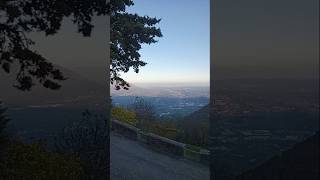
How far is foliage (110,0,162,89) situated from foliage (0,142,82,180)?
9.83 metres

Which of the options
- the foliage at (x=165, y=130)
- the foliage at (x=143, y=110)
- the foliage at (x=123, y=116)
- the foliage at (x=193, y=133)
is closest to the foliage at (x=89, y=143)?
the foliage at (x=193, y=133)

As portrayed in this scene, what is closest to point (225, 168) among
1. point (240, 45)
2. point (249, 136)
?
point (249, 136)

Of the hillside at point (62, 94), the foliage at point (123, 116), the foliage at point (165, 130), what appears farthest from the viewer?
the foliage at point (123, 116)

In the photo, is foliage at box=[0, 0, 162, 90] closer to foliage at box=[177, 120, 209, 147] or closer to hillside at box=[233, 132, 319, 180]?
hillside at box=[233, 132, 319, 180]

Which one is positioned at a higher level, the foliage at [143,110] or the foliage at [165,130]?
the foliage at [143,110]

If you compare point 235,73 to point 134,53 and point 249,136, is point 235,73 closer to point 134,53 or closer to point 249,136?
point 249,136

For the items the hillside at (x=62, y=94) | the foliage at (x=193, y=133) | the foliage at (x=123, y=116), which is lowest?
the foliage at (x=193, y=133)

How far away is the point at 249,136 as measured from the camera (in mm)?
10992

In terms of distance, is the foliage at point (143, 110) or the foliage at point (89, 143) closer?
the foliage at point (89, 143)

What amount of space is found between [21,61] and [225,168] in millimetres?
5059

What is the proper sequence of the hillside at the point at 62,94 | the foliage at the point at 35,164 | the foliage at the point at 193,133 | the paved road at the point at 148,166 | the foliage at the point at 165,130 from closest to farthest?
1. the foliage at the point at 35,164
2. the hillside at the point at 62,94
3. the paved road at the point at 148,166
4. the foliage at the point at 193,133
5. the foliage at the point at 165,130

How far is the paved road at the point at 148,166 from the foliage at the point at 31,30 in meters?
5.07

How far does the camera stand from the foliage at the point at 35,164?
416 inches

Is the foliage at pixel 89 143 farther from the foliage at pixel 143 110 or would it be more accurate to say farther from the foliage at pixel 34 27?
the foliage at pixel 143 110
